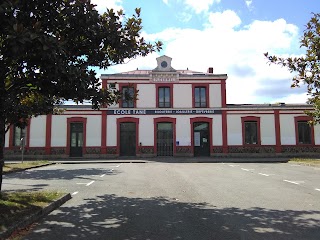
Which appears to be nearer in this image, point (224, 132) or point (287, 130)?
point (224, 132)

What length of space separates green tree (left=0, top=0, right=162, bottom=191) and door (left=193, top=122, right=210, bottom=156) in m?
24.0

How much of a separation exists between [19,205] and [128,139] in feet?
80.7

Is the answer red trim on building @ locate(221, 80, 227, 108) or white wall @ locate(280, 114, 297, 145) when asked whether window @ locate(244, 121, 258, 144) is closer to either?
white wall @ locate(280, 114, 297, 145)

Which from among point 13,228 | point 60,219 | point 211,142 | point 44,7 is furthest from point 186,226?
point 211,142

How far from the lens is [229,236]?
5.75 meters

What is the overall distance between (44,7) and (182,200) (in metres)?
6.03

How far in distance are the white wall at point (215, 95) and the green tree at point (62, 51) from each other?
2433cm

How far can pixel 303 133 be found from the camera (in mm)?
32938

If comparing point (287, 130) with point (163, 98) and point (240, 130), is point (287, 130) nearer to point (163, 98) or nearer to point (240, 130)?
point (240, 130)

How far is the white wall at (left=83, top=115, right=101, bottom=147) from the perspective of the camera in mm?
31906

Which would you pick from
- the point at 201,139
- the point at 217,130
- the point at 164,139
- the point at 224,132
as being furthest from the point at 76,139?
the point at 224,132

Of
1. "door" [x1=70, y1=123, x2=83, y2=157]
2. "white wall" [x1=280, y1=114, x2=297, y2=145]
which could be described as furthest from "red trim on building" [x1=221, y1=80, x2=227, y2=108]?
"door" [x1=70, y1=123, x2=83, y2=157]

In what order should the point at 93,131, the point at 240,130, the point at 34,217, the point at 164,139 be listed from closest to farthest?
the point at 34,217 → the point at 93,131 → the point at 164,139 → the point at 240,130

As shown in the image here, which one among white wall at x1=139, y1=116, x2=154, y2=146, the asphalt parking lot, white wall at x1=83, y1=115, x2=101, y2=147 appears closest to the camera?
the asphalt parking lot
